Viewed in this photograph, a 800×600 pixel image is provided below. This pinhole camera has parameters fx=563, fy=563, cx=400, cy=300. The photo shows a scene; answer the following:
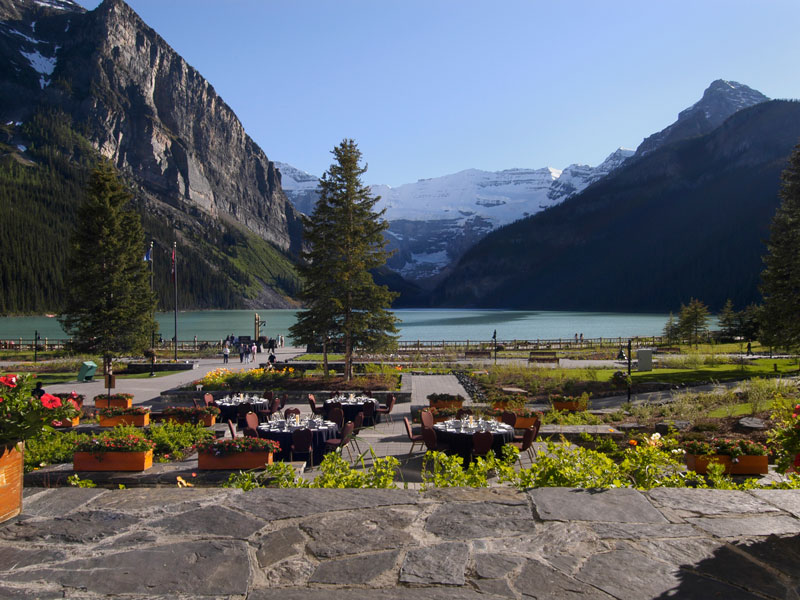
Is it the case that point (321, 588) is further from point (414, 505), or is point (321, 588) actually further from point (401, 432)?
point (401, 432)

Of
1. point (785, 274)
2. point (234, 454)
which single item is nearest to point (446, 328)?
point (785, 274)

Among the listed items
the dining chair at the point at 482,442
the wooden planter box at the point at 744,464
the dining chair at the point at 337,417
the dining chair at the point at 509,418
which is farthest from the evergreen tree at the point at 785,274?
the dining chair at the point at 337,417

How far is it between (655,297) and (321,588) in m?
201

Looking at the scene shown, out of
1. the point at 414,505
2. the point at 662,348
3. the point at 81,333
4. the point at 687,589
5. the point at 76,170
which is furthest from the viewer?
the point at 76,170

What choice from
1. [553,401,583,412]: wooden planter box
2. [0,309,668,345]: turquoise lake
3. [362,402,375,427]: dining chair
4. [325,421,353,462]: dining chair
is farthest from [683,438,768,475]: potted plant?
[0,309,668,345]: turquoise lake

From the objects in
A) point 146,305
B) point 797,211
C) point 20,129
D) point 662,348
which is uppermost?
point 20,129

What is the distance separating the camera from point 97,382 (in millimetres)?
23781

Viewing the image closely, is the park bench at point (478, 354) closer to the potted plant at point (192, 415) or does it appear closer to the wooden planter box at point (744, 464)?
the potted plant at point (192, 415)

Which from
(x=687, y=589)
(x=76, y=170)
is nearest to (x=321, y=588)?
(x=687, y=589)

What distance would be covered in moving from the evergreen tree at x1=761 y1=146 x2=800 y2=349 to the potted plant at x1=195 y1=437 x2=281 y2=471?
25850mm

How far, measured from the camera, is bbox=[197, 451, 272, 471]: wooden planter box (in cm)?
793

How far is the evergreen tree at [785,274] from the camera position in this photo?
83.6ft

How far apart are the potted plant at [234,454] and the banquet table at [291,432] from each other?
1.50 meters

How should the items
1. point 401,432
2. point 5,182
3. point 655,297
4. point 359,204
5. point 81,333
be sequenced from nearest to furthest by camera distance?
point 401,432, point 359,204, point 81,333, point 5,182, point 655,297
